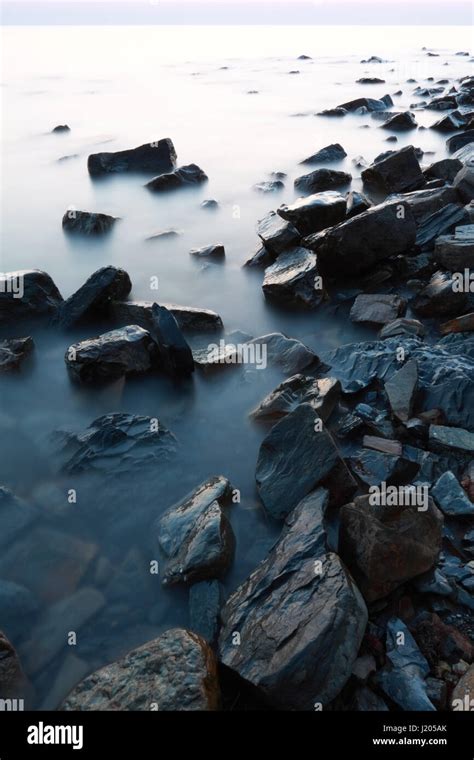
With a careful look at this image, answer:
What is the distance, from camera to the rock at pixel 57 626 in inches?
182

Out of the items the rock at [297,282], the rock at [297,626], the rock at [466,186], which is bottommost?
the rock at [297,626]

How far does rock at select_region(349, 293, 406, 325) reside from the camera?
8.84 m

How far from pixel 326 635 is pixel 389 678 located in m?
0.58

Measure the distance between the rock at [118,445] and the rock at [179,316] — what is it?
2572mm

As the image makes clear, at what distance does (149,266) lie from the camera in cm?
1195

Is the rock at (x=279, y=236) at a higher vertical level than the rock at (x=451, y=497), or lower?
higher

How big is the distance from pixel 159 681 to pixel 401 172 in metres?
12.8

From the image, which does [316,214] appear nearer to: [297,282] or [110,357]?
[297,282]

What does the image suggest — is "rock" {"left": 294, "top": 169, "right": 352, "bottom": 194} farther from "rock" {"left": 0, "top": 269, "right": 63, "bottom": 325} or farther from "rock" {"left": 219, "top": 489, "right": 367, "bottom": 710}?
"rock" {"left": 219, "top": 489, "right": 367, "bottom": 710}

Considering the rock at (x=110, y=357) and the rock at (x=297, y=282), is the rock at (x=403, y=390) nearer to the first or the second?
the rock at (x=297, y=282)

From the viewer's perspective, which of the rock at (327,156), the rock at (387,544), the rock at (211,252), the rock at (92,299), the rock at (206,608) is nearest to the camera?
the rock at (387,544)

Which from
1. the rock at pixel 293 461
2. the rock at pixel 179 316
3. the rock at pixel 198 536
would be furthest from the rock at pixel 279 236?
the rock at pixel 198 536

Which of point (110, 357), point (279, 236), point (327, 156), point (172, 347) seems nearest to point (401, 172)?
point (279, 236)

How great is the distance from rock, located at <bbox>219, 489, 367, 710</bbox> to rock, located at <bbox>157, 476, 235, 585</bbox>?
0.37m
